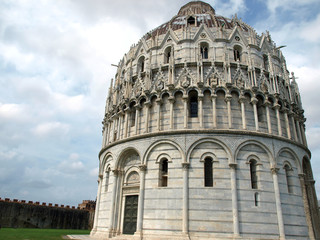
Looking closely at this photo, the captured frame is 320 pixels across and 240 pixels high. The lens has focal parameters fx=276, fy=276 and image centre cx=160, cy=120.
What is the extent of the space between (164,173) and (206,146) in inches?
143

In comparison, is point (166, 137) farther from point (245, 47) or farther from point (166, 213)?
point (245, 47)

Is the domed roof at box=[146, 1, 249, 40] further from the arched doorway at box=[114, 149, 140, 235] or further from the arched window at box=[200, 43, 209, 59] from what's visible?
the arched doorway at box=[114, 149, 140, 235]

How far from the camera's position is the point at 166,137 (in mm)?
20500

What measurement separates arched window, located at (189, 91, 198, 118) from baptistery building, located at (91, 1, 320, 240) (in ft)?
0.26

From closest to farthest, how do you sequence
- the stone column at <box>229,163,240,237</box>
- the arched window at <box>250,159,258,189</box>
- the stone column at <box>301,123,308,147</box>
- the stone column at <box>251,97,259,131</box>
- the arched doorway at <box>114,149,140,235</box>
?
1. the stone column at <box>229,163,240,237</box>
2. the arched window at <box>250,159,258,189</box>
3. the arched doorway at <box>114,149,140,235</box>
4. the stone column at <box>251,97,259,131</box>
5. the stone column at <box>301,123,308,147</box>

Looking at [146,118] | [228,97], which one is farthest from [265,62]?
[146,118]

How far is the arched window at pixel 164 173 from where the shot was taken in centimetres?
1989

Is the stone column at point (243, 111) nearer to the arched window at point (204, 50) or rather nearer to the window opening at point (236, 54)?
the window opening at point (236, 54)

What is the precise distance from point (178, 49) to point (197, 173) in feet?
36.4

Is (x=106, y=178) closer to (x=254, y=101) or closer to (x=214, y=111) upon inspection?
(x=214, y=111)

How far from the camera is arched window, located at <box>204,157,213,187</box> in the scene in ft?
62.2

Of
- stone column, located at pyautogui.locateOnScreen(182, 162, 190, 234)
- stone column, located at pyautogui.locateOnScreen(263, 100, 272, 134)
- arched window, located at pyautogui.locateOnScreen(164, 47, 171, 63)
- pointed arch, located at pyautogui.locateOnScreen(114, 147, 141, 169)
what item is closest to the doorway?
pointed arch, located at pyautogui.locateOnScreen(114, 147, 141, 169)

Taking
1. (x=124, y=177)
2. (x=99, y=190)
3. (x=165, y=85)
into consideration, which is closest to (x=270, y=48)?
(x=165, y=85)

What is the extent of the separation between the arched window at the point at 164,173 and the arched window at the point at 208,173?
2845mm
